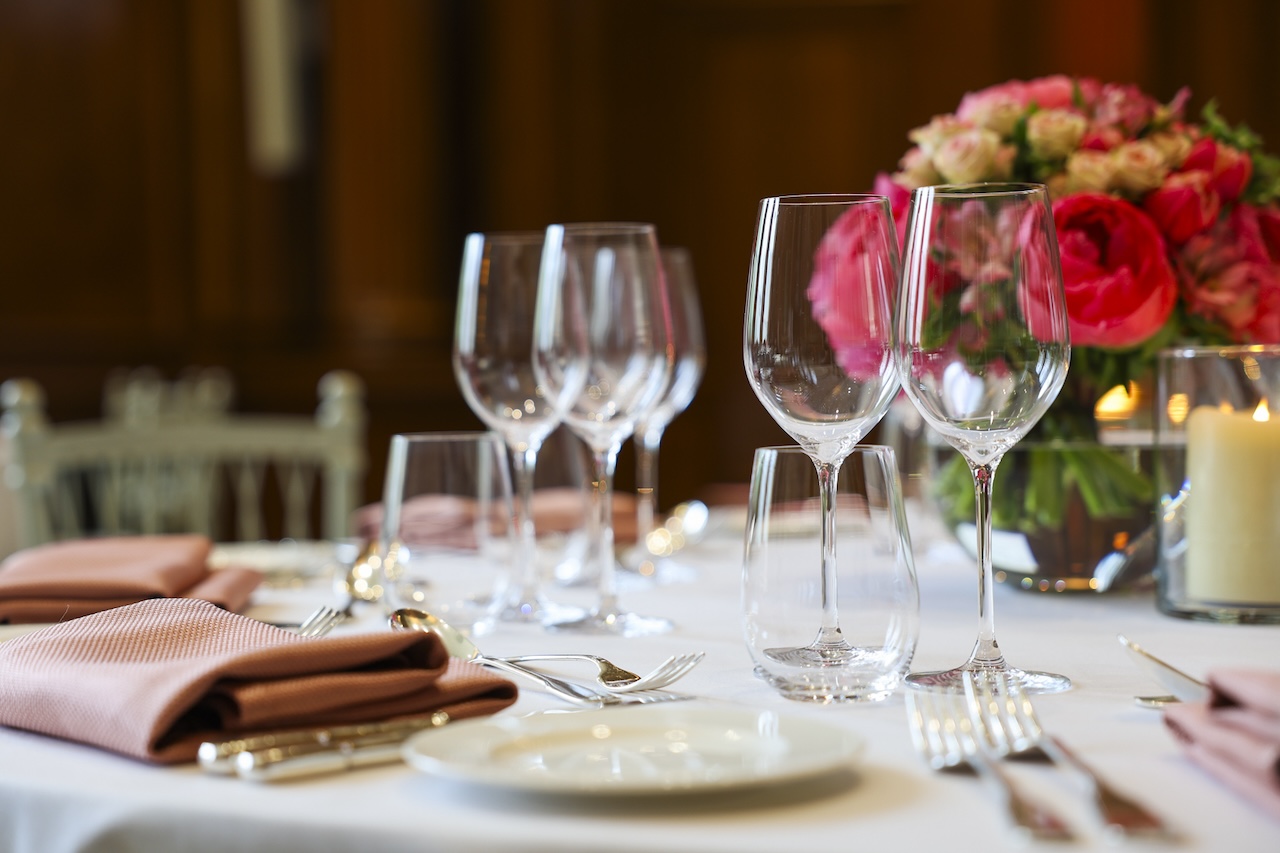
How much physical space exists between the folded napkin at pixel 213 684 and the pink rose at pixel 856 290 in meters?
0.27

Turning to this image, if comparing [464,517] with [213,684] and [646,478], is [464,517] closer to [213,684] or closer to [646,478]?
[213,684]

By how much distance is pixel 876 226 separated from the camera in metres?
0.84

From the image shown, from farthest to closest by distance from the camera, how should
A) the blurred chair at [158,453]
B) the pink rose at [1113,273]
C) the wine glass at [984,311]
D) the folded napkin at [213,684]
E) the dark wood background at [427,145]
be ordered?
the dark wood background at [427,145] → the blurred chair at [158,453] → the pink rose at [1113,273] → the wine glass at [984,311] → the folded napkin at [213,684]

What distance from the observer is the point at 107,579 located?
1115 mm

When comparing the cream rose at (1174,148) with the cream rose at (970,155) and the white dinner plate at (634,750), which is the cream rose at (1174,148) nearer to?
the cream rose at (970,155)

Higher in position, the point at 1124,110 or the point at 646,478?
the point at 1124,110

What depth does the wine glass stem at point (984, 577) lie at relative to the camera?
83 centimetres

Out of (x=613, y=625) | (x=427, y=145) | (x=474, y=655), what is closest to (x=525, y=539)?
(x=613, y=625)

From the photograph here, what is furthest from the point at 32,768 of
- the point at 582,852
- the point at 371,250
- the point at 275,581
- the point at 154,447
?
the point at 371,250

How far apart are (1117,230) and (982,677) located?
46 centimetres

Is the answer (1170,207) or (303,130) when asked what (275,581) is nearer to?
(1170,207)

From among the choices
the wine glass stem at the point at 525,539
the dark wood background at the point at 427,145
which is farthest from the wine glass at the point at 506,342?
the dark wood background at the point at 427,145

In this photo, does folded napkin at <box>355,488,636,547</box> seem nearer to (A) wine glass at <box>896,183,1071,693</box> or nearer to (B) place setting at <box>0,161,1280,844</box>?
(B) place setting at <box>0,161,1280,844</box>

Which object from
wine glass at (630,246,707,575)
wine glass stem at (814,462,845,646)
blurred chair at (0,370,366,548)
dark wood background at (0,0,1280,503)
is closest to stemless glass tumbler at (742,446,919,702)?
wine glass stem at (814,462,845,646)
